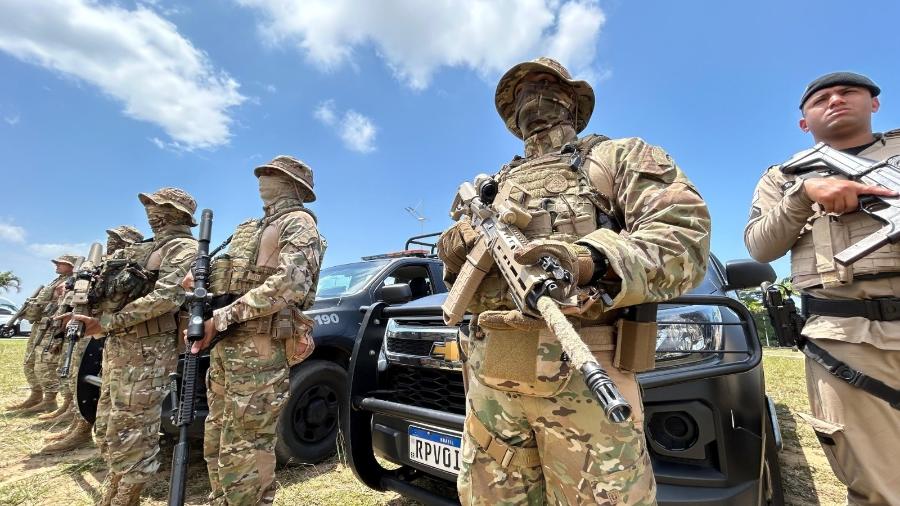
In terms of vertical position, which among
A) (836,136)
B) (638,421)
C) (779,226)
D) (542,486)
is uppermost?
(836,136)

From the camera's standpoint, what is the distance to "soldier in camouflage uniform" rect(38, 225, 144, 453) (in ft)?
15.6

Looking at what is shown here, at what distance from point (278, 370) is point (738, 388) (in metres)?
2.58

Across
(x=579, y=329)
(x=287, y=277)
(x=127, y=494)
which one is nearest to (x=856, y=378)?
(x=579, y=329)

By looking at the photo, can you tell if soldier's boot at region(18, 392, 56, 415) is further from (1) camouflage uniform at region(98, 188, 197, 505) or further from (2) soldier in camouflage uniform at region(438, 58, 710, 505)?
(2) soldier in camouflage uniform at region(438, 58, 710, 505)

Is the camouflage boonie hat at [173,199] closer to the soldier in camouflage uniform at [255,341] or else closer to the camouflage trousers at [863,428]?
the soldier in camouflage uniform at [255,341]

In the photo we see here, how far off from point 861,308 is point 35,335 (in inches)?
405

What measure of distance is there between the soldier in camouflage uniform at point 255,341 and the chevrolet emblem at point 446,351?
3.09ft

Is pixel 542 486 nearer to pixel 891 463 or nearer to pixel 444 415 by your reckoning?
pixel 444 415

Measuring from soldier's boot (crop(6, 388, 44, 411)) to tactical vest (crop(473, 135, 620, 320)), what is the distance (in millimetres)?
8319

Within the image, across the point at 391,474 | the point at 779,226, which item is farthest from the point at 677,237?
the point at 391,474

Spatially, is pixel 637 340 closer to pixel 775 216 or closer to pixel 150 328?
pixel 775 216

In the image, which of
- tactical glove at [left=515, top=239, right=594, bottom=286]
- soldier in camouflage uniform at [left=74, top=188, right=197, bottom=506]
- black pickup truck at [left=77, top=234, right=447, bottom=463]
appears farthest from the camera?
black pickup truck at [left=77, top=234, right=447, bottom=463]

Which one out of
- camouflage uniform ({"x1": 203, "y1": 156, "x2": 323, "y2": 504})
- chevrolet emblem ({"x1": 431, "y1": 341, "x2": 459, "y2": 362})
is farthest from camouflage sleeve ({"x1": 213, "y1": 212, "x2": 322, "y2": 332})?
chevrolet emblem ({"x1": 431, "y1": 341, "x2": 459, "y2": 362})

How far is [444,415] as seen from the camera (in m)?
2.39
